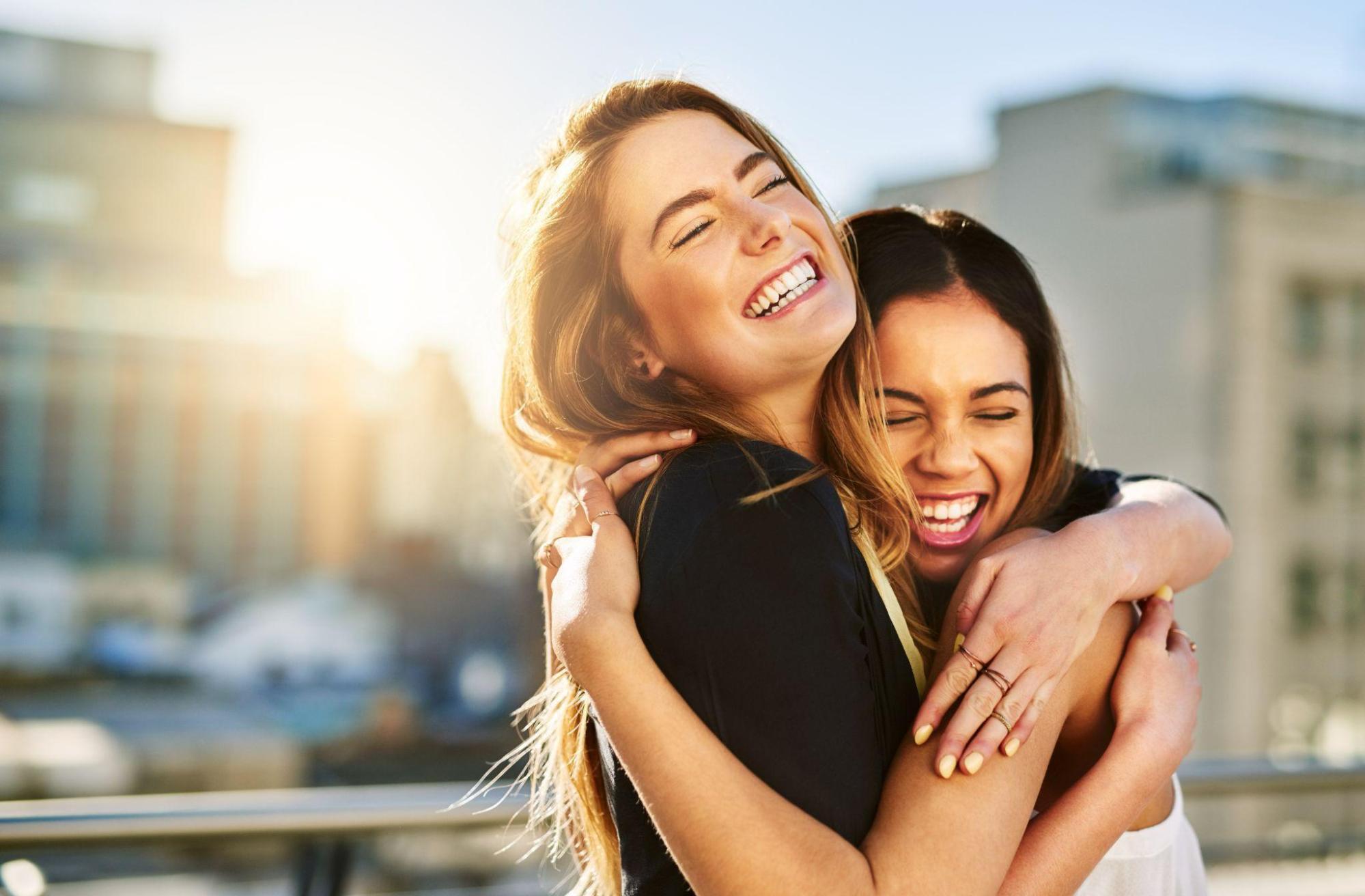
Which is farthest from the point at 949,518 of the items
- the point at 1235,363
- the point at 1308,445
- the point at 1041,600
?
the point at 1308,445

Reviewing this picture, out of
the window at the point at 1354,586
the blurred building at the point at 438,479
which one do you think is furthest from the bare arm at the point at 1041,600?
the blurred building at the point at 438,479

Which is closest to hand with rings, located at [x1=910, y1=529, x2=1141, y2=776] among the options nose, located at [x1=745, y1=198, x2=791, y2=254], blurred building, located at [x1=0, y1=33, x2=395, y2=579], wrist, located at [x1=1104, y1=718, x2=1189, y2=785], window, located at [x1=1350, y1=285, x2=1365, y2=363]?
wrist, located at [x1=1104, y1=718, x2=1189, y2=785]

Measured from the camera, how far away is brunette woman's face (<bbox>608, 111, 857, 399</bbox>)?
171cm

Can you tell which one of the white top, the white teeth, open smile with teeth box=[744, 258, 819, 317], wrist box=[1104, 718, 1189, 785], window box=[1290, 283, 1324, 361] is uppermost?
open smile with teeth box=[744, 258, 819, 317]

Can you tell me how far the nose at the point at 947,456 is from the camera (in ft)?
6.19

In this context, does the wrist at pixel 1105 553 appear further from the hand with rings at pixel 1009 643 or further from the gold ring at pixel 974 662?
the gold ring at pixel 974 662

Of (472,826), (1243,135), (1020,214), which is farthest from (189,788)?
(472,826)

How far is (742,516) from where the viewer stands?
138cm

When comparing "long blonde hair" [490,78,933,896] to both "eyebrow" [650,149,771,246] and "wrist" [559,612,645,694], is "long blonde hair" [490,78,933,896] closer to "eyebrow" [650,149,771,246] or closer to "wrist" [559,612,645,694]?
"eyebrow" [650,149,771,246]

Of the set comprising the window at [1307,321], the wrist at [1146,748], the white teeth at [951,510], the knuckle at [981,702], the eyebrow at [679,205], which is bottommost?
the window at [1307,321]

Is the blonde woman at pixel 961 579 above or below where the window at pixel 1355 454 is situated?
above

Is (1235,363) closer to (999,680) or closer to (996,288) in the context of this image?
(996,288)

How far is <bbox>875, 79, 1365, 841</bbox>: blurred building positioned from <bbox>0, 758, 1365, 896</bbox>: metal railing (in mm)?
30448

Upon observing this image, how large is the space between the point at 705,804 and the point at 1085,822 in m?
0.48
